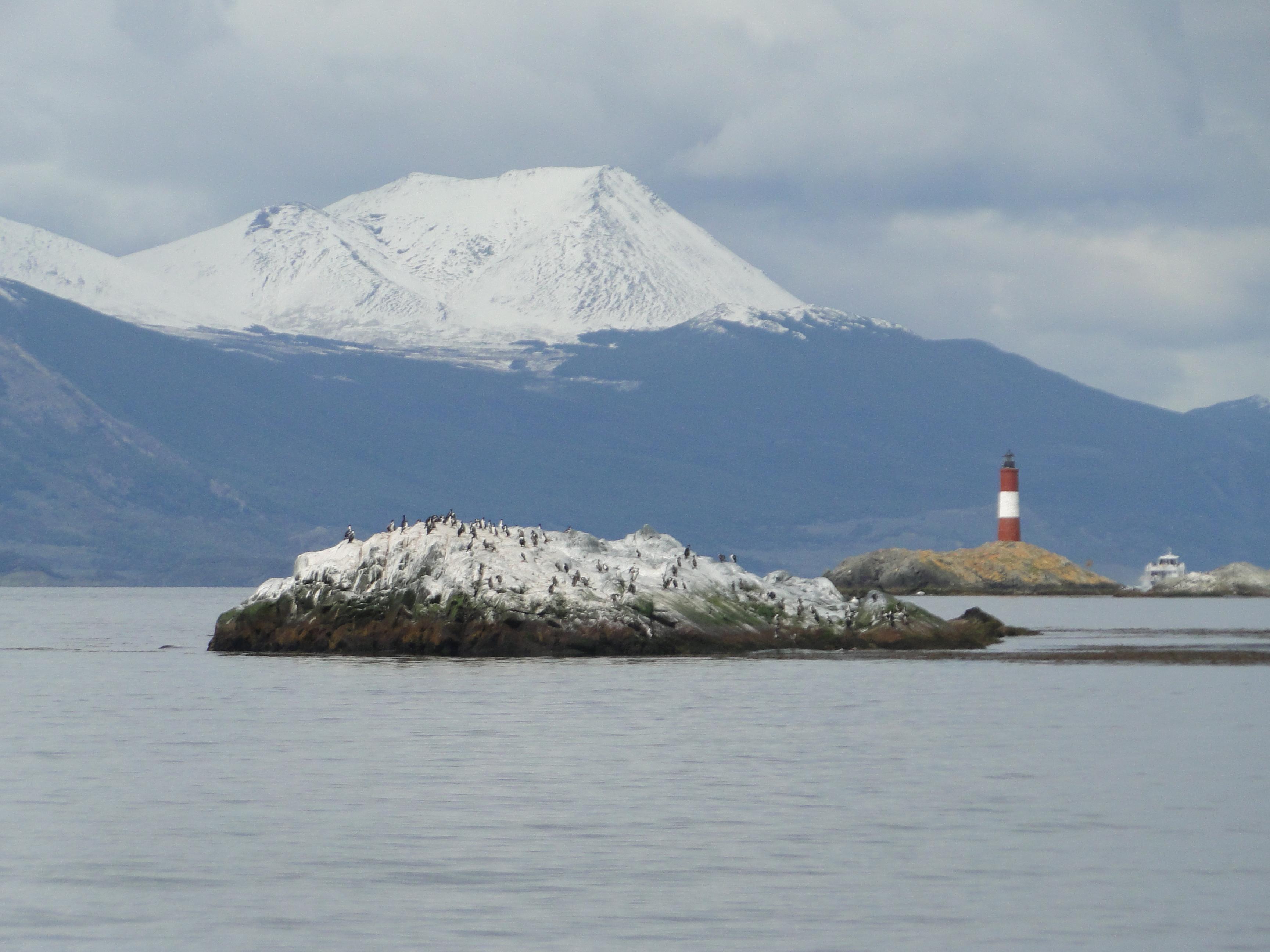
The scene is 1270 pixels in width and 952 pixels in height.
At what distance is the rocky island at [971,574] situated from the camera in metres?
181

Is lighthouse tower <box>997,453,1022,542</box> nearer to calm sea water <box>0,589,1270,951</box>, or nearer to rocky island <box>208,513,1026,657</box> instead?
rocky island <box>208,513,1026,657</box>

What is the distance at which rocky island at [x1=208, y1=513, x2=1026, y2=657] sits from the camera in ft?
189

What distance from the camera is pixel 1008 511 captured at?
190750 mm

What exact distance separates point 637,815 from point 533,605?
32022 mm

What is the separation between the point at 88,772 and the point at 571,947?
15.2m

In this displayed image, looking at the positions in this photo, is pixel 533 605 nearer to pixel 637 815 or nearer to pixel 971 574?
pixel 637 815

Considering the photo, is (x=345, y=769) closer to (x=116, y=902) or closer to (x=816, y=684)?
(x=116, y=902)

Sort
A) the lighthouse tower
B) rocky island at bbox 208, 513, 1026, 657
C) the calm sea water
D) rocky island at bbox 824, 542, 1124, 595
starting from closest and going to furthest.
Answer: the calm sea water < rocky island at bbox 208, 513, 1026, 657 < rocky island at bbox 824, 542, 1124, 595 < the lighthouse tower

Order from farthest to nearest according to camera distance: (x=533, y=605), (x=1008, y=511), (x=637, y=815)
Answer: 1. (x=1008, y=511)
2. (x=533, y=605)
3. (x=637, y=815)

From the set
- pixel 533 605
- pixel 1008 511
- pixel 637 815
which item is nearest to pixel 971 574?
pixel 1008 511

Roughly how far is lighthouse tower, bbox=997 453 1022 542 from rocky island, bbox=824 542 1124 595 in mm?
998

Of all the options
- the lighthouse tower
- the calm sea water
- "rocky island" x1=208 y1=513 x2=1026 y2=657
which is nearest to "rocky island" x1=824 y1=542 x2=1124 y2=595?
the lighthouse tower

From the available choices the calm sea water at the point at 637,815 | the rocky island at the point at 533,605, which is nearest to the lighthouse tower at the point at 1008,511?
the rocky island at the point at 533,605

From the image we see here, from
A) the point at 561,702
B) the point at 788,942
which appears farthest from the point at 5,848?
the point at 561,702
